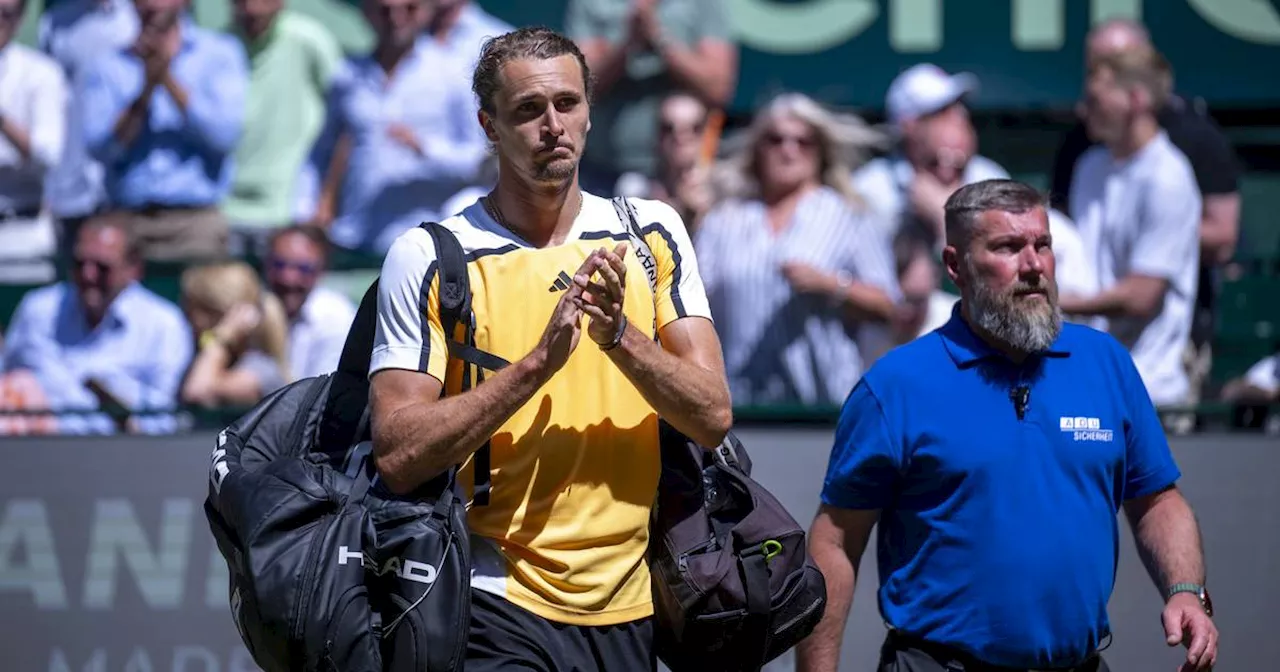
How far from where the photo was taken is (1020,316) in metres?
3.91

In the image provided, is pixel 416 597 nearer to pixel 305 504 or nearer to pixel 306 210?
pixel 305 504

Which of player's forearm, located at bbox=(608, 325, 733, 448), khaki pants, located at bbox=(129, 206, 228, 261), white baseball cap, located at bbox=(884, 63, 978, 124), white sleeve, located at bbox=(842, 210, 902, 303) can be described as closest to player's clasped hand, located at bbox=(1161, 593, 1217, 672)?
player's forearm, located at bbox=(608, 325, 733, 448)

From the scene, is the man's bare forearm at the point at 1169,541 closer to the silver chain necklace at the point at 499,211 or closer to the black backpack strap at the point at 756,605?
the black backpack strap at the point at 756,605

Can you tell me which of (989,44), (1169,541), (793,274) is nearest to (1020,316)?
(1169,541)

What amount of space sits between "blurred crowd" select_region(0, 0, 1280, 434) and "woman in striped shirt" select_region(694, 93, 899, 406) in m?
0.01

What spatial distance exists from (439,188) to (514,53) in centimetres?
434

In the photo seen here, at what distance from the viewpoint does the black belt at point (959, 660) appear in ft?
12.5

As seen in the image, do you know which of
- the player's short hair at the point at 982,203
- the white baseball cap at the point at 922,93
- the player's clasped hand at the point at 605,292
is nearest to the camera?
the player's clasped hand at the point at 605,292

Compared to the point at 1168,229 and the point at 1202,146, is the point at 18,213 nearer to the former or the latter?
the point at 1168,229

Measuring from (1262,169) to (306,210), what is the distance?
14.9 ft

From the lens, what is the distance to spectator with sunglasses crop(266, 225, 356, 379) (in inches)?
285

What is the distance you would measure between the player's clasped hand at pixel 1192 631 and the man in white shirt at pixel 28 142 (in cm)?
593

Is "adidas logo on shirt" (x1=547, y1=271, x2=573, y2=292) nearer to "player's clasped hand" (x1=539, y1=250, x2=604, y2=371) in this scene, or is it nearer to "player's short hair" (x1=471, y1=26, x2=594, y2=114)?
"player's clasped hand" (x1=539, y1=250, x2=604, y2=371)

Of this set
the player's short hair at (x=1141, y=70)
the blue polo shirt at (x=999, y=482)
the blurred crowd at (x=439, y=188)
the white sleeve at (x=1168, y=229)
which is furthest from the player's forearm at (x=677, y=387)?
the player's short hair at (x=1141, y=70)
